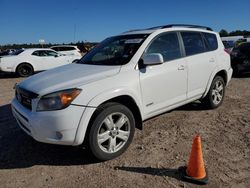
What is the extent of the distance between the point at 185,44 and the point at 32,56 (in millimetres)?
10719

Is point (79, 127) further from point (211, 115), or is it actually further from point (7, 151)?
point (211, 115)

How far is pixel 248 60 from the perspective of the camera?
1016 centimetres

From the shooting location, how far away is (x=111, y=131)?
12.2 ft

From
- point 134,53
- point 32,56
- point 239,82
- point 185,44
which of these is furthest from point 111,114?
point 32,56

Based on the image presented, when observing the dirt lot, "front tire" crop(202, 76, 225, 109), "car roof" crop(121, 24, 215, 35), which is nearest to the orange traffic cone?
the dirt lot

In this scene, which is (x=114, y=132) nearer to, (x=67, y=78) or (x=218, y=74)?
(x=67, y=78)

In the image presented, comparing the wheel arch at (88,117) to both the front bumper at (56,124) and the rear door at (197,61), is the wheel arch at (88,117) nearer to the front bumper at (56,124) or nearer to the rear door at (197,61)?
the front bumper at (56,124)

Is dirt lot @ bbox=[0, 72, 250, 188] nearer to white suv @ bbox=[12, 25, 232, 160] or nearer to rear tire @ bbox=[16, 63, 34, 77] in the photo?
white suv @ bbox=[12, 25, 232, 160]

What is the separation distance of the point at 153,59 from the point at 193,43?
1622mm

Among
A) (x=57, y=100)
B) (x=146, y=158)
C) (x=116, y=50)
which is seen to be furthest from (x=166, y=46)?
(x=57, y=100)

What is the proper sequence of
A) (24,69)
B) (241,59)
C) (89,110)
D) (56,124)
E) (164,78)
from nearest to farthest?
1. (56,124)
2. (89,110)
3. (164,78)
4. (241,59)
5. (24,69)

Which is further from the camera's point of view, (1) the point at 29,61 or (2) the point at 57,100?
(1) the point at 29,61

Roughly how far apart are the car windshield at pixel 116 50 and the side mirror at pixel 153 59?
0.25 metres

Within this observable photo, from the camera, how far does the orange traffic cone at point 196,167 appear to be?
10.2 ft
